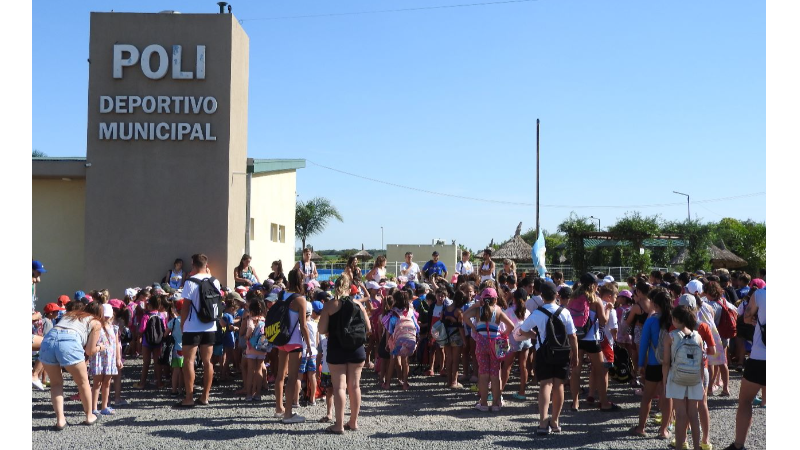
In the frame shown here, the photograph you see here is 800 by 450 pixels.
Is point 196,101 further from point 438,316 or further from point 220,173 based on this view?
point 438,316

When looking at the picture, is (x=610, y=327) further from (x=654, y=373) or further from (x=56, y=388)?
(x=56, y=388)

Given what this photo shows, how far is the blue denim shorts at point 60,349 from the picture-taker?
701 centimetres

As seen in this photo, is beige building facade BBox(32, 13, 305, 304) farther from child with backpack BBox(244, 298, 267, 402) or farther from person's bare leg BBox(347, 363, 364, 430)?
person's bare leg BBox(347, 363, 364, 430)

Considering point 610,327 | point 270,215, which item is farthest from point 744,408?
point 270,215

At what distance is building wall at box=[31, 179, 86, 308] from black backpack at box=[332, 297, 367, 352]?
1073 centimetres

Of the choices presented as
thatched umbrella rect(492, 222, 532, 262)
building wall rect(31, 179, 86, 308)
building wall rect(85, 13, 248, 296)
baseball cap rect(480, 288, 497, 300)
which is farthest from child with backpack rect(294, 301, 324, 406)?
thatched umbrella rect(492, 222, 532, 262)

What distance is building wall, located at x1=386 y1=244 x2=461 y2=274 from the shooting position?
29.1 meters

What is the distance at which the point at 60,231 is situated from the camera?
15461 millimetres

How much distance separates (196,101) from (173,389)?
302 inches

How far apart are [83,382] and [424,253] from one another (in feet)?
77.1

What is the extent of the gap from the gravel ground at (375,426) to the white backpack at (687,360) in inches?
36.8

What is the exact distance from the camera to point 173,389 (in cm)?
916

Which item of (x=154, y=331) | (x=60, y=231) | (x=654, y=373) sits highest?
(x=60, y=231)
